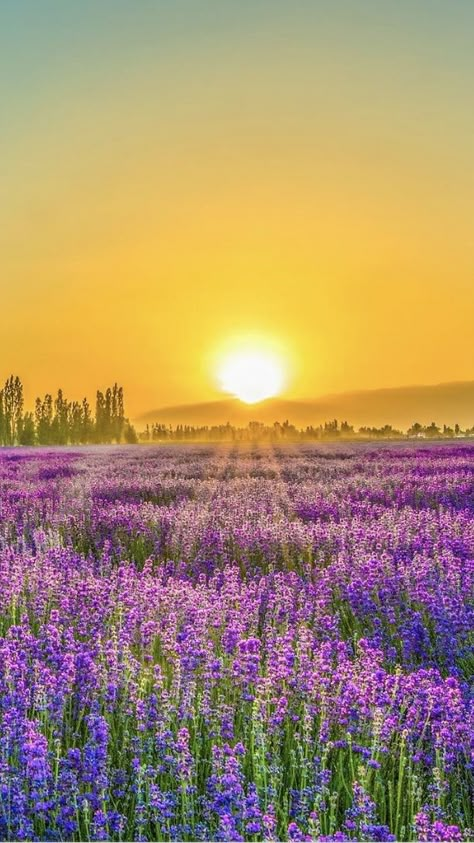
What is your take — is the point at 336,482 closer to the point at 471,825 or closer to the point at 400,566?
the point at 400,566

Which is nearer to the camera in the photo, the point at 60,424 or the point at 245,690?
the point at 245,690

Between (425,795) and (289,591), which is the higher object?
(289,591)

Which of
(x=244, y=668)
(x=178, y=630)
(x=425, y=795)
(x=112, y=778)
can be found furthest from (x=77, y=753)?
(x=178, y=630)

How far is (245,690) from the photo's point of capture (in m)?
3.56

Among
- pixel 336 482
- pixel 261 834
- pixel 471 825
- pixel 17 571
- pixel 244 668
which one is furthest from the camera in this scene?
pixel 336 482

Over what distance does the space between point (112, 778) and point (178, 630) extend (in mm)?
1597

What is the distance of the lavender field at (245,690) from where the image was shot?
259cm

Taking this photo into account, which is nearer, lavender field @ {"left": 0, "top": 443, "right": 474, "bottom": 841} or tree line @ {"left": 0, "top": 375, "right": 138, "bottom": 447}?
lavender field @ {"left": 0, "top": 443, "right": 474, "bottom": 841}

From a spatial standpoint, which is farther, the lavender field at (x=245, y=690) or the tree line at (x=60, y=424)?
the tree line at (x=60, y=424)

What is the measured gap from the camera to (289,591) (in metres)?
4.97

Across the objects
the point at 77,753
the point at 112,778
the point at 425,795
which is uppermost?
the point at 77,753

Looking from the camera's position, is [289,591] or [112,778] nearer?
[112,778]

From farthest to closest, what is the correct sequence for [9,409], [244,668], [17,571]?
[9,409], [17,571], [244,668]

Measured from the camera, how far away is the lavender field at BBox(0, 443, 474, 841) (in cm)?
259
